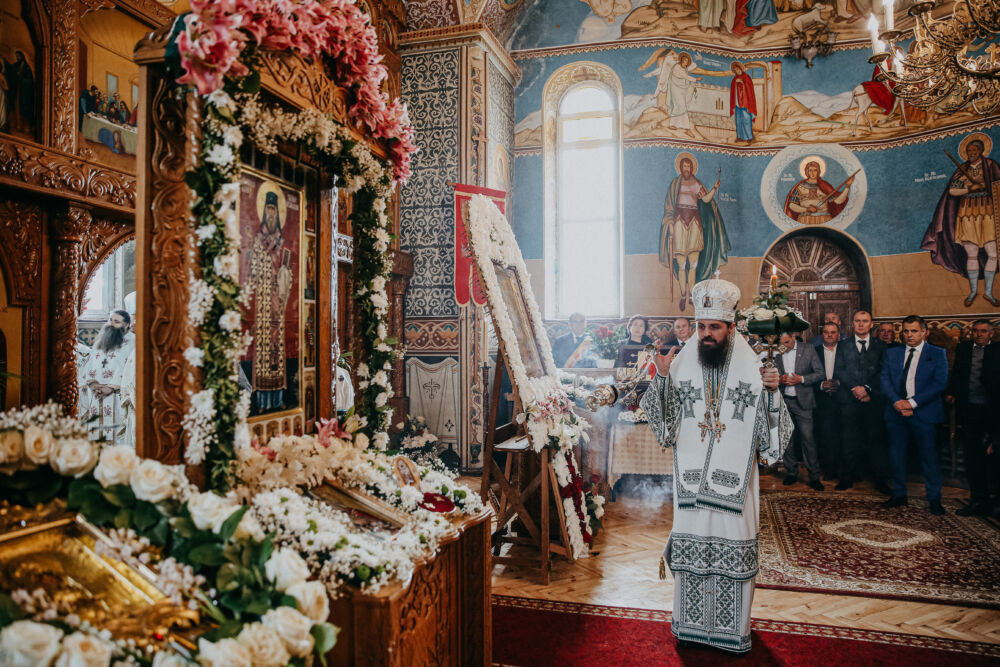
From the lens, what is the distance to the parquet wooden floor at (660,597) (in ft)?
13.2

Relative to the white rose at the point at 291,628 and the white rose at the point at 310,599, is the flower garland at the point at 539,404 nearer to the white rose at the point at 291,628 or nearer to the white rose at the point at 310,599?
the white rose at the point at 310,599

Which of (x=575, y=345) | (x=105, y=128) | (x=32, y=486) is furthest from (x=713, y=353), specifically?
(x=575, y=345)

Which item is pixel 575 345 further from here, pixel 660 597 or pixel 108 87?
pixel 108 87

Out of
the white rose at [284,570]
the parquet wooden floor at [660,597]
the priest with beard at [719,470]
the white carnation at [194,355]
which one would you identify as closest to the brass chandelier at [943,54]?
the priest with beard at [719,470]

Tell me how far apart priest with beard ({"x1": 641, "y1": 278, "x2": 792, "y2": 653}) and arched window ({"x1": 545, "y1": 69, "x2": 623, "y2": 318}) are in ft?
21.5

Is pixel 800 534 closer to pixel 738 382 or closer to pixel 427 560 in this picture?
pixel 738 382

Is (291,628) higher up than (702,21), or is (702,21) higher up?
(702,21)

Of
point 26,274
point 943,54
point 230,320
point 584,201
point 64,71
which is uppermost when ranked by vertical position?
point 584,201

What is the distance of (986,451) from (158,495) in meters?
7.46

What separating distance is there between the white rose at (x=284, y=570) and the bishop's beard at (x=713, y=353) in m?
2.79

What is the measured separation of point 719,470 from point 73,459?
3195mm

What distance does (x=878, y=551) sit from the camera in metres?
5.43

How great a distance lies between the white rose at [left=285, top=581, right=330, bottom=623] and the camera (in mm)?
1779

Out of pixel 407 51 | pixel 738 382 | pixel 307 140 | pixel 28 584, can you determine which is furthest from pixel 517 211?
pixel 28 584
